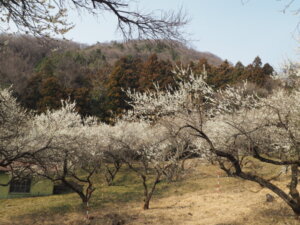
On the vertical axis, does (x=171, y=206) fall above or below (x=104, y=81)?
below

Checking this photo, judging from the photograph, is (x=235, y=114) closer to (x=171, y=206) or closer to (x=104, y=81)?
(x=171, y=206)

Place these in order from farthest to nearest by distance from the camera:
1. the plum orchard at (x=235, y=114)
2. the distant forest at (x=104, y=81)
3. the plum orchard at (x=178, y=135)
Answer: the distant forest at (x=104, y=81) < the plum orchard at (x=178, y=135) < the plum orchard at (x=235, y=114)

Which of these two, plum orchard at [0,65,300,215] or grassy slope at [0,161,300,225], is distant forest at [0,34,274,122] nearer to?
plum orchard at [0,65,300,215]

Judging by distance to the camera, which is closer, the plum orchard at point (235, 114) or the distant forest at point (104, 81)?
the plum orchard at point (235, 114)

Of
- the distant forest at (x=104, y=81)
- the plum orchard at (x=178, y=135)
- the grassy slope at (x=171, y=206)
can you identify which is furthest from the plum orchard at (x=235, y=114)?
the distant forest at (x=104, y=81)

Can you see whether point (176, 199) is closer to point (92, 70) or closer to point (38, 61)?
point (92, 70)

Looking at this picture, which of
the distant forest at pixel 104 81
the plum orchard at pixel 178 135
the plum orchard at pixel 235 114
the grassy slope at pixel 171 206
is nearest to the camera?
the plum orchard at pixel 235 114

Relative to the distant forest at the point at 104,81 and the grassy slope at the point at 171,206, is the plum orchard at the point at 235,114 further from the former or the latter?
the distant forest at the point at 104,81

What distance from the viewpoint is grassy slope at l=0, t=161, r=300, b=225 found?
10.8m

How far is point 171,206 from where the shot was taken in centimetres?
1403

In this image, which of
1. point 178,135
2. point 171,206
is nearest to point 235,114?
point 178,135

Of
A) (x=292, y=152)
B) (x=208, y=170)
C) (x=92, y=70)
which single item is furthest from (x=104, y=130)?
(x=92, y=70)

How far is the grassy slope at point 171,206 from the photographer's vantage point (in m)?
10.8

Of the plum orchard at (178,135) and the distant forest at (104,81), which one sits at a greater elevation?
the distant forest at (104,81)
